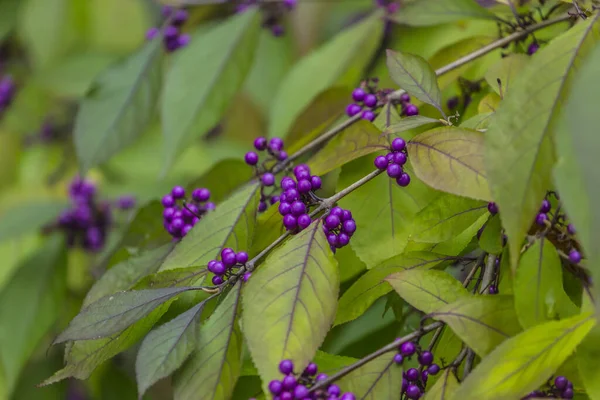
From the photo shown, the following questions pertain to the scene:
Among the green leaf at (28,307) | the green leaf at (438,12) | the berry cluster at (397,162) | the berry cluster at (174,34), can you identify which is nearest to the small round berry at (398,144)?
the berry cluster at (397,162)

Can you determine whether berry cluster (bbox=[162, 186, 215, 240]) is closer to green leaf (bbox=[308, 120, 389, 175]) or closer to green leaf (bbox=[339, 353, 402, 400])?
green leaf (bbox=[308, 120, 389, 175])

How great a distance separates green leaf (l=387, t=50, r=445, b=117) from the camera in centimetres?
57

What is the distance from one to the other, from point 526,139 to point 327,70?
1.92 ft

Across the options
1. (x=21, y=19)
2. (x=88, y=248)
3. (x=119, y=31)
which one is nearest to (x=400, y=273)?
(x=88, y=248)

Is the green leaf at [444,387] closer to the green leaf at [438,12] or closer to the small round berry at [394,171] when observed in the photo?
the small round berry at [394,171]

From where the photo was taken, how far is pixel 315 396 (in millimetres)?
417

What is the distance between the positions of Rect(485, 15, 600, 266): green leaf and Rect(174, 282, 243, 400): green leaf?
19cm

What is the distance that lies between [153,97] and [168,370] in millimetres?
559

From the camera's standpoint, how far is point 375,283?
0.51 metres

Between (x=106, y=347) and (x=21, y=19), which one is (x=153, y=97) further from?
(x=21, y=19)

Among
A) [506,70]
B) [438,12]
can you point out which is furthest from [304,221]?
[438,12]

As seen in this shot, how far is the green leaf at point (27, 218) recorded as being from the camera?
3.75 feet

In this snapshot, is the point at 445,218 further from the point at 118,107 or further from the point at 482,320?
the point at 118,107

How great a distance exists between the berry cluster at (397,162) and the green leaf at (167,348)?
0.54 ft
